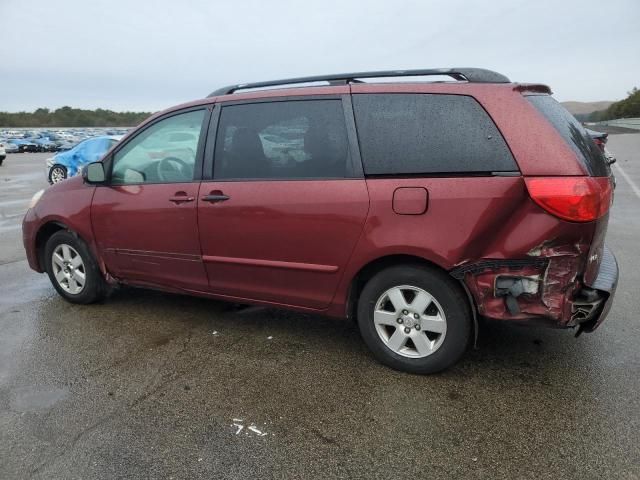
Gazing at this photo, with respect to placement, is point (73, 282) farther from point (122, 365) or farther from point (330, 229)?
point (330, 229)

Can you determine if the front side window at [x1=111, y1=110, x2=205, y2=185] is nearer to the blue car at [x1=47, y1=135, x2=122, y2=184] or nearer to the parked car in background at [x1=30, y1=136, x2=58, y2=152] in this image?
the blue car at [x1=47, y1=135, x2=122, y2=184]

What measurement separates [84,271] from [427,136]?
123 inches

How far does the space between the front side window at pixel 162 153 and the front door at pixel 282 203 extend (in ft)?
0.87

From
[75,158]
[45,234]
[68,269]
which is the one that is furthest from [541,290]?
[75,158]

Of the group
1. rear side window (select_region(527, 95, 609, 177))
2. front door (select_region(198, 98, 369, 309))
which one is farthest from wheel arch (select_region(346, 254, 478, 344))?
rear side window (select_region(527, 95, 609, 177))

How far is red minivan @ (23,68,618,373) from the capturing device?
2822mm

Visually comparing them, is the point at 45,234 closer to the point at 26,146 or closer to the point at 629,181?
the point at 629,181

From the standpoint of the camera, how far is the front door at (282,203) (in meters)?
3.24

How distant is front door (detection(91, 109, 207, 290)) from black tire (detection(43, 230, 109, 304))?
197 millimetres

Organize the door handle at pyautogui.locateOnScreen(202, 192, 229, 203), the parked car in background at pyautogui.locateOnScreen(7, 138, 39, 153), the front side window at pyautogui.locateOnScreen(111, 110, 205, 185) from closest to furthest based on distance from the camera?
the door handle at pyautogui.locateOnScreen(202, 192, 229, 203) → the front side window at pyautogui.locateOnScreen(111, 110, 205, 185) → the parked car in background at pyautogui.locateOnScreen(7, 138, 39, 153)

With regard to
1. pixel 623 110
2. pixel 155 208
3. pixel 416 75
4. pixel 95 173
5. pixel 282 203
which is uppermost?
pixel 416 75

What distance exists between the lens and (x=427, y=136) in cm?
304

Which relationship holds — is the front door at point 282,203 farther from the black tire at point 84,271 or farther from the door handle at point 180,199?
the black tire at point 84,271

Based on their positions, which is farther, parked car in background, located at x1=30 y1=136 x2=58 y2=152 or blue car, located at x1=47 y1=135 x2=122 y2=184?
parked car in background, located at x1=30 y1=136 x2=58 y2=152
